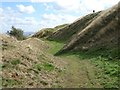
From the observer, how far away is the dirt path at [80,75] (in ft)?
89.4

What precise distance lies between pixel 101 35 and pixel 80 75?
23695 mm

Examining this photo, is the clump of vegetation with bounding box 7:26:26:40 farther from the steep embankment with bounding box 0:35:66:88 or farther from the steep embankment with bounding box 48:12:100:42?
the steep embankment with bounding box 0:35:66:88

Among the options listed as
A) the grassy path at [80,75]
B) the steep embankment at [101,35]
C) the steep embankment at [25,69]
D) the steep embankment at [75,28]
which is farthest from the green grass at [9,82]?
the steep embankment at [75,28]

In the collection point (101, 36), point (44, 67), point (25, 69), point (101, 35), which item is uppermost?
point (101, 35)

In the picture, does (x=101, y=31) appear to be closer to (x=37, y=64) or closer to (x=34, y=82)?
(x=37, y=64)

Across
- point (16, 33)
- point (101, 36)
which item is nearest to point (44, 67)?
point (101, 36)

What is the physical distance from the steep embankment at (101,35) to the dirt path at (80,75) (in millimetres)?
8626

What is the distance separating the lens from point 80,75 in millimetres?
31625

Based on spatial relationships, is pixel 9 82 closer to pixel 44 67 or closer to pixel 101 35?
pixel 44 67

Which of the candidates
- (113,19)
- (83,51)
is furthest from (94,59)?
(113,19)

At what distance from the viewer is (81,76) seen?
31.1 m

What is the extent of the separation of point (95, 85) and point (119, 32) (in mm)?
26857

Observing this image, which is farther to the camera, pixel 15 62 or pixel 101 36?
pixel 101 36

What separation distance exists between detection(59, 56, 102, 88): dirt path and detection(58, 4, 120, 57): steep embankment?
8.63m
